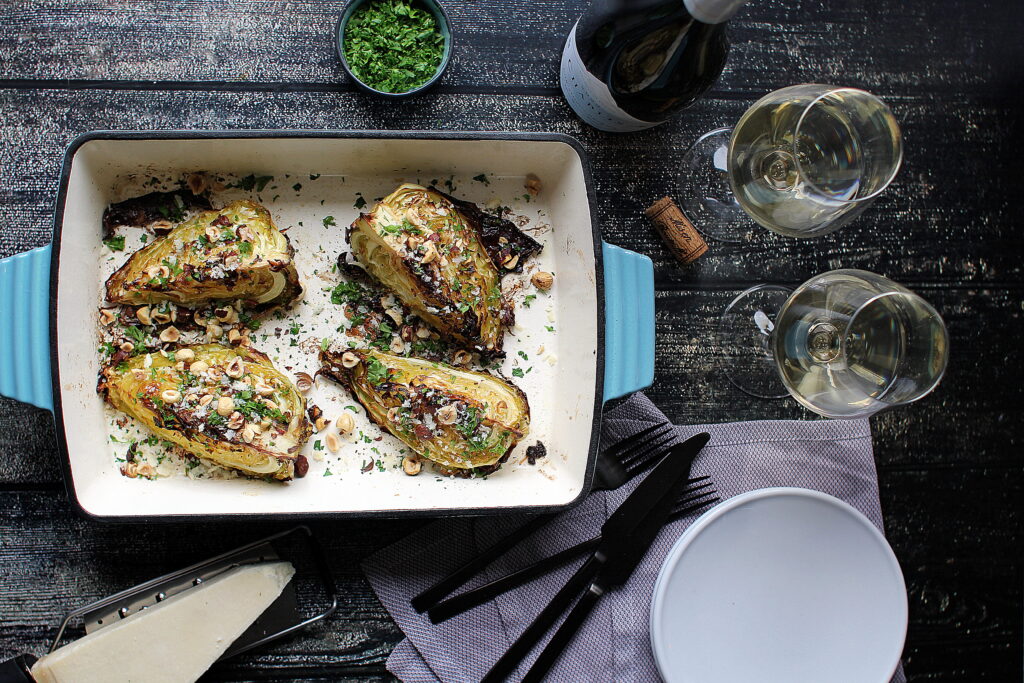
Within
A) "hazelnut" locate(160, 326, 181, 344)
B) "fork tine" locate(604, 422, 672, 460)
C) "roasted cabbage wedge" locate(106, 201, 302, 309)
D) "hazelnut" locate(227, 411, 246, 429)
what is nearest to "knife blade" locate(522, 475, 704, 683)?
"fork tine" locate(604, 422, 672, 460)

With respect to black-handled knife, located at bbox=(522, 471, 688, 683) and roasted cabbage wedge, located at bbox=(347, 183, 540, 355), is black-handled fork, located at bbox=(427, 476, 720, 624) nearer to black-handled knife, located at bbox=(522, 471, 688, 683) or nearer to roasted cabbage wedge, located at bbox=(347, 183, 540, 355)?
black-handled knife, located at bbox=(522, 471, 688, 683)

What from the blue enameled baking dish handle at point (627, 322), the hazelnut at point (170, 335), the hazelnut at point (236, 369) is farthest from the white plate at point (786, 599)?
the hazelnut at point (170, 335)

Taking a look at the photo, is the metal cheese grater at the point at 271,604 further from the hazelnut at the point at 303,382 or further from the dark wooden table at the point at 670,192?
the hazelnut at the point at 303,382

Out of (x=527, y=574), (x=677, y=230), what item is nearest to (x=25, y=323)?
(x=527, y=574)

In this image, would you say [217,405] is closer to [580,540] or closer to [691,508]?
[580,540]

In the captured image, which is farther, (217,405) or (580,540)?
(580,540)

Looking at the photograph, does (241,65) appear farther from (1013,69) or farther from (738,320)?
(1013,69)
